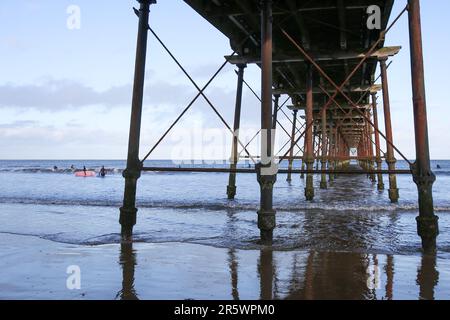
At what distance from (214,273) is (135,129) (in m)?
2.62

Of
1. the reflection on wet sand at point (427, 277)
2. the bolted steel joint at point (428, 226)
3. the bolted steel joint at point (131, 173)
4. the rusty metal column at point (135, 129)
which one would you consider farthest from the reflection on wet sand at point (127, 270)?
the bolted steel joint at point (428, 226)

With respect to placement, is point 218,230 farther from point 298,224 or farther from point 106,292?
point 106,292

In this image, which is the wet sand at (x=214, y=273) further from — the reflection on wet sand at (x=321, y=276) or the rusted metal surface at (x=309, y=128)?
the rusted metal surface at (x=309, y=128)

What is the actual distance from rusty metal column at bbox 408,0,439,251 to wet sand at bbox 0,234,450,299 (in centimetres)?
38

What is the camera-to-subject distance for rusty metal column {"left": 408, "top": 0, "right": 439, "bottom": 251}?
16.2 ft

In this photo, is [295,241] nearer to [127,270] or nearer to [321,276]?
[321,276]

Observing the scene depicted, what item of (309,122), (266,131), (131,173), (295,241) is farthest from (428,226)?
(309,122)

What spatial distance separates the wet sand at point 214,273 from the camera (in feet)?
11.1

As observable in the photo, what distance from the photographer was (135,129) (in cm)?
580

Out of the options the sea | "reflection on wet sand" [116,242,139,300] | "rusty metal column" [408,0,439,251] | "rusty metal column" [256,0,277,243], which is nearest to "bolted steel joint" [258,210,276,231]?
"rusty metal column" [256,0,277,243]

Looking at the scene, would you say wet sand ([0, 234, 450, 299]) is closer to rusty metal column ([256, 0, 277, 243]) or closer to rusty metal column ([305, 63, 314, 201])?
rusty metal column ([256, 0, 277, 243])

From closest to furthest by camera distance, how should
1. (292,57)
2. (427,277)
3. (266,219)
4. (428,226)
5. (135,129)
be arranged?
(427,277)
(428,226)
(266,219)
(135,129)
(292,57)
